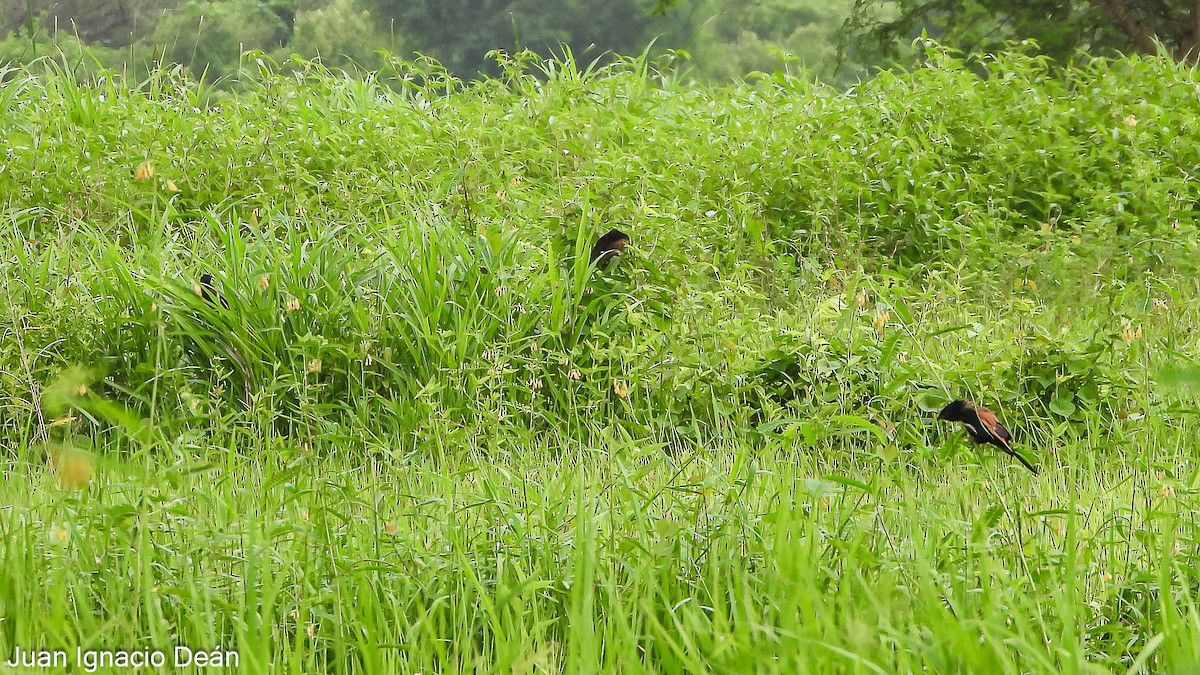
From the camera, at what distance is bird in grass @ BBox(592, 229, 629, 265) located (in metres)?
4.23

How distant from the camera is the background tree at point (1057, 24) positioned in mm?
10203

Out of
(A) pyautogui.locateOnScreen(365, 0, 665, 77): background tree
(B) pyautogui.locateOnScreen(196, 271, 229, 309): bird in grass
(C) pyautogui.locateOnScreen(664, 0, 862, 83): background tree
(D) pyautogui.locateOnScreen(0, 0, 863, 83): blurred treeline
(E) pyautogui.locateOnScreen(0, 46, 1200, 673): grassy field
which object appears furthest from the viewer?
(C) pyautogui.locateOnScreen(664, 0, 862, 83): background tree

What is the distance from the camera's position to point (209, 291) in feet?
12.6

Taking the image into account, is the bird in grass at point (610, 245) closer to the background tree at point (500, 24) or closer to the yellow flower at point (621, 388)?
the yellow flower at point (621, 388)

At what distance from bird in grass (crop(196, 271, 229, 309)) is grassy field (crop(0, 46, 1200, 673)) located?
0.02 meters

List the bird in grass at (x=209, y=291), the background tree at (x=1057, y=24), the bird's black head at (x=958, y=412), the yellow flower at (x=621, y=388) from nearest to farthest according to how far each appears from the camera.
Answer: the bird's black head at (x=958, y=412)
the yellow flower at (x=621, y=388)
the bird in grass at (x=209, y=291)
the background tree at (x=1057, y=24)

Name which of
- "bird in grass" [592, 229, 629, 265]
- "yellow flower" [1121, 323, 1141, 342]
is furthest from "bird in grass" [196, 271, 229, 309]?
"yellow flower" [1121, 323, 1141, 342]

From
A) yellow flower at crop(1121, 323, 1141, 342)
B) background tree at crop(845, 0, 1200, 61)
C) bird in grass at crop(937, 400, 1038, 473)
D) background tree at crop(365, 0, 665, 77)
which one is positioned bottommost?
→ bird in grass at crop(937, 400, 1038, 473)

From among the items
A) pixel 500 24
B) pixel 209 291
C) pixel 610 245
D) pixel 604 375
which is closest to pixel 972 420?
pixel 604 375

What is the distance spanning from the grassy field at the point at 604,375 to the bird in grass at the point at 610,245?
0.26 ft

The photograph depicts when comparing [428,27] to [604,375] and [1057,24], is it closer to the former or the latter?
[1057,24]

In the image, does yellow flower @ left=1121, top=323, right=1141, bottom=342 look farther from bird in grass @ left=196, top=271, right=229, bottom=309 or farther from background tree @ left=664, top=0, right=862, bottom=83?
background tree @ left=664, top=0, right=862, bottom=83

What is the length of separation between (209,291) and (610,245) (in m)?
1.45

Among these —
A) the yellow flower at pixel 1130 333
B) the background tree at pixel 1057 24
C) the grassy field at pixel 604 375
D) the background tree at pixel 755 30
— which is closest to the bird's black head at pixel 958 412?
the grassy field at pixel 604 375
